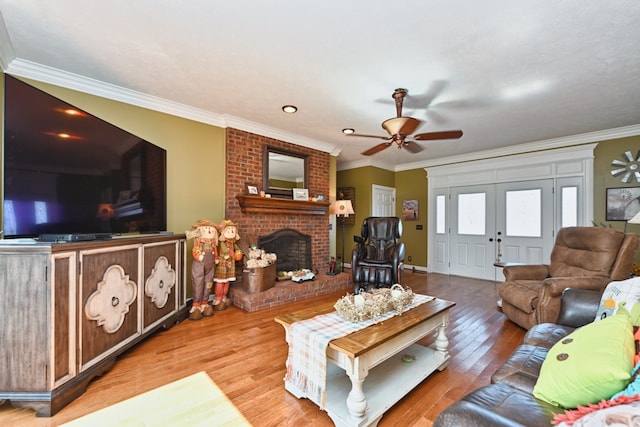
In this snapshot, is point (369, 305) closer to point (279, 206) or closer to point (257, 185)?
point (279, 206)

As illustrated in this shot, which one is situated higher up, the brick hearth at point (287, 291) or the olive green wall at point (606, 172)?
the olive green wall at point (606, 172)

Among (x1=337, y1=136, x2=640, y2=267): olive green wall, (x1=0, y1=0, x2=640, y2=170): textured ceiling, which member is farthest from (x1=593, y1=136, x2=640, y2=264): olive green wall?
(x1=337, y1=136, x2=640, y2=267): olive green wall

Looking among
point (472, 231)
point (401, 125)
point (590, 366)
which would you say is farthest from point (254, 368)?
point (472, 231)

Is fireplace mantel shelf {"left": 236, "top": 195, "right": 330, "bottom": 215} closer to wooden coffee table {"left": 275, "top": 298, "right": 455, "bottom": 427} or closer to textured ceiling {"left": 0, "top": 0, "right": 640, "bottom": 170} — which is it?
textured ceiling {"left": 0, "top": 0, "right": 640, "bottom": 170}

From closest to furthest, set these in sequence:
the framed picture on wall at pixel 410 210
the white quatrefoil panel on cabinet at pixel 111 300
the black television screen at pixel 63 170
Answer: the black television screen at pixel 63 170
the white quatrefoil panel on cabinet at pixel 111 300
the framed picture on wall at pixel 410 210

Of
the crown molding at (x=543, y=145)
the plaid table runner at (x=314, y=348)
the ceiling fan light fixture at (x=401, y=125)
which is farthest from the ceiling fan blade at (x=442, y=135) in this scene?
the crown molding at (x=543, y=145)

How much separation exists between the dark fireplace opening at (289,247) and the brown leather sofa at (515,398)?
3134 mm

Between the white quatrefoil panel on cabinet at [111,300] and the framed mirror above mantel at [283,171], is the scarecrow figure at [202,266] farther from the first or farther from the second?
the framed mirror above mantel at [283,171]

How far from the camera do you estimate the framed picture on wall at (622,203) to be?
3.64 metres

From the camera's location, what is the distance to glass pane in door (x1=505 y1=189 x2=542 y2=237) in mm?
4531

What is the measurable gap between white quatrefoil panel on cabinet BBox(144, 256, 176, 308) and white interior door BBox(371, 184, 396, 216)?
163 inches

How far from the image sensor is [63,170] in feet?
6.15

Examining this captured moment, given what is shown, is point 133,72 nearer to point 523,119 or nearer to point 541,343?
point 541,343

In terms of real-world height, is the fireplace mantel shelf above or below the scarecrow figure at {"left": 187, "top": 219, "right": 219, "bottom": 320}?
above
